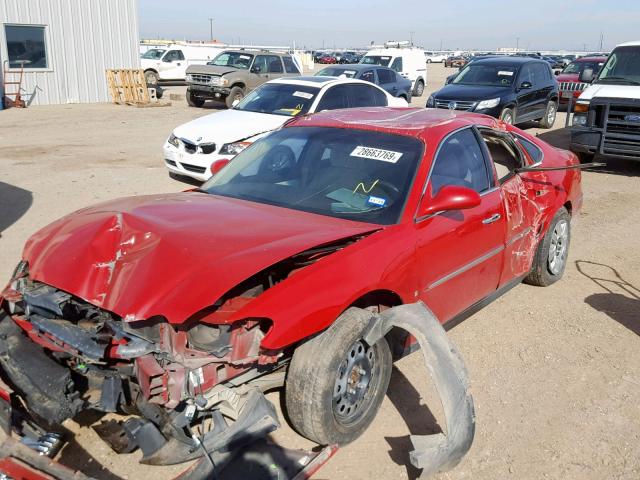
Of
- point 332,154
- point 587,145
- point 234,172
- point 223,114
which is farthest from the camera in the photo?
point 587,145

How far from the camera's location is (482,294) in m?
4.61

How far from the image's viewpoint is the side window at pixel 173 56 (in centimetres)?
2866

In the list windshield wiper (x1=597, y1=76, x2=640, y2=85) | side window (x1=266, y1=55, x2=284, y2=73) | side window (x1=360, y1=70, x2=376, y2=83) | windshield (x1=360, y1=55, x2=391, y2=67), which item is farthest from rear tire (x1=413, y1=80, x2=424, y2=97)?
windshield wiper (x1=597, y1=76, x2=640, y2=85)

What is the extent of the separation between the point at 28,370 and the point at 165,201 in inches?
55.0

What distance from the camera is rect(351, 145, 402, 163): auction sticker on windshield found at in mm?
4250

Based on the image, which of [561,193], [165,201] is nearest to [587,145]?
[561,193]

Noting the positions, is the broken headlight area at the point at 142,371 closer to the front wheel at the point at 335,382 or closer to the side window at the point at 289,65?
the front wheel at the point at 335,382

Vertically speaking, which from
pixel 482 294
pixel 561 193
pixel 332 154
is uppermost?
pixel 332 154

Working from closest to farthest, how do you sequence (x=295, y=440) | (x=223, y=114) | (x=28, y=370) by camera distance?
(x=28, y=370)
(x=295, y=440)
(x=223, y=114)

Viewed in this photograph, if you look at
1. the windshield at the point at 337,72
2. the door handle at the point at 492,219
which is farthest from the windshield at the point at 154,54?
the door handle at the point at 492,219

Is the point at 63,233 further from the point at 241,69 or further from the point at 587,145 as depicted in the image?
the point at 241,69

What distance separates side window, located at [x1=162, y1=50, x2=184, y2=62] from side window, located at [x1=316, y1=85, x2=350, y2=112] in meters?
19.8

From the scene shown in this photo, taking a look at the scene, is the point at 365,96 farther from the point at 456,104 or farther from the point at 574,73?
the point at 574,73

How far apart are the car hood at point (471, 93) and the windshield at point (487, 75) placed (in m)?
0.33
